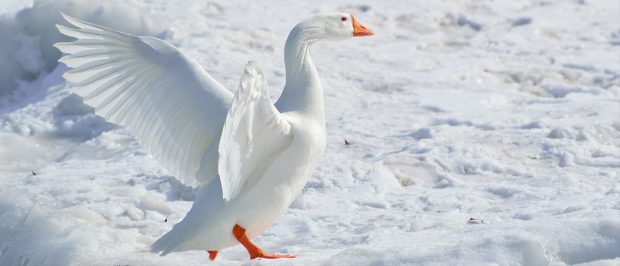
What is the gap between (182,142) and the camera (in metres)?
5.02

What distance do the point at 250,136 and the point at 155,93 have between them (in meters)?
1.12

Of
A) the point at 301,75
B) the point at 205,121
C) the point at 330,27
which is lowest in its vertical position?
the point at 205,121

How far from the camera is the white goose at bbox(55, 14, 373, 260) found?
4.57 metres

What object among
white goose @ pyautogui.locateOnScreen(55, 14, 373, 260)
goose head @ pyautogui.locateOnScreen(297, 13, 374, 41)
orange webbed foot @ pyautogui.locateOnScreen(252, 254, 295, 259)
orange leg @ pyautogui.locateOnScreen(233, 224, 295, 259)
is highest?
goose head @ pyautogui.locateOnScreen(297, 13, 374, 41)

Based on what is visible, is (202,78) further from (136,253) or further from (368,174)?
(368,174)

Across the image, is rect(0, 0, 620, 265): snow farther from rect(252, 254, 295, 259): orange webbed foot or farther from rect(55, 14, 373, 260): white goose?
rect(55, 14, 373, 260): white goose

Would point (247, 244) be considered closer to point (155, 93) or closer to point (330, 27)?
point (155, 93)

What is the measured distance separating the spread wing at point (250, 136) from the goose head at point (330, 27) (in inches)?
24.4

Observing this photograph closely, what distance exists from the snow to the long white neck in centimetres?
75

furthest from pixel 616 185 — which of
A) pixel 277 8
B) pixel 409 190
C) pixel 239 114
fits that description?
pixel 277 8

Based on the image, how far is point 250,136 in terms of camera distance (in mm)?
4094

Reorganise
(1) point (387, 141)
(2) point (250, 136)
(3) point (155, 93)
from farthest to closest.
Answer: (1) point (387, 141), (3) point (155, 93), (2) point (250, 136)

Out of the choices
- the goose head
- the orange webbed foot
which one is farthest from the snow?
the goose head

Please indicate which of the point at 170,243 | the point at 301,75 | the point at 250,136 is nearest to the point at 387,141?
the point at 301,75
